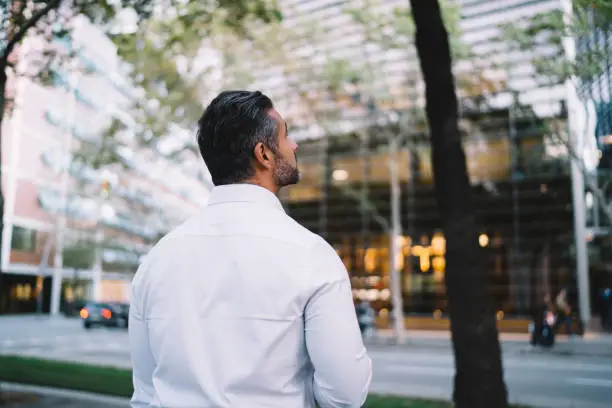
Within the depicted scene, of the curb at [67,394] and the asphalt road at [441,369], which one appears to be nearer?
the curb at [67,394]

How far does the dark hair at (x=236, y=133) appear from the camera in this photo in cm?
149

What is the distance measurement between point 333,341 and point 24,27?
7665 millimetres

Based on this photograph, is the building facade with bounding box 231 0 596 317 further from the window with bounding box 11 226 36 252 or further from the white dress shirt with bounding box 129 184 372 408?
the window with bounding box 11 226 36 252

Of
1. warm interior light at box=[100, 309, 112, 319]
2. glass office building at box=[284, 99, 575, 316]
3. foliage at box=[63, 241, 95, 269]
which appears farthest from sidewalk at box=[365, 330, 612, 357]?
foliage at box=[63, 241, 95, 269]

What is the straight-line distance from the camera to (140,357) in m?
1.56

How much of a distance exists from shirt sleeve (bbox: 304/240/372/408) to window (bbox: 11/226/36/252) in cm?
4580

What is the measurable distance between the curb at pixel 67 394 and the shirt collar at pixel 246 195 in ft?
20.8

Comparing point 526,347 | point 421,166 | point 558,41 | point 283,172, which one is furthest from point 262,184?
point 421,166

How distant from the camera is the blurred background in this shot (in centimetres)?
1009

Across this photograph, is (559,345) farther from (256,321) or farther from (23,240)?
(23,240)

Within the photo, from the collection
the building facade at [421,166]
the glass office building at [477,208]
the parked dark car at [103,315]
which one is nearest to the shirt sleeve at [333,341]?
the building facade at [421,166]

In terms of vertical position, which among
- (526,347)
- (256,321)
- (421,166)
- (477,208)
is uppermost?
(421,166)

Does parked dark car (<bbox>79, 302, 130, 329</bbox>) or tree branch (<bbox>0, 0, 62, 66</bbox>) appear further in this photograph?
parked dark car (<bbox>79, 302, 130, 329</bbox>)

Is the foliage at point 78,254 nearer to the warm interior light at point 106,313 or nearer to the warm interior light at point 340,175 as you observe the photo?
the warm interior light at point 106,313
